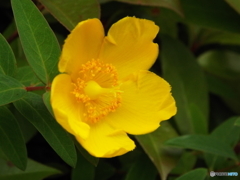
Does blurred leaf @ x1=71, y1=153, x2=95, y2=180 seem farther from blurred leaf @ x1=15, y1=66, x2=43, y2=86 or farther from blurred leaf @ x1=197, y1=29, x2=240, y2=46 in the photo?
blurred leaf @ x1=197, y1=29, x2=240, y2=46

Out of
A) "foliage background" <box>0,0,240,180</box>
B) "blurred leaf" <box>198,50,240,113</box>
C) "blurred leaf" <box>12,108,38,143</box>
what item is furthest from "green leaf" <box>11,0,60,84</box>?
"blurred leaf" <box>198,50,240,113</box>

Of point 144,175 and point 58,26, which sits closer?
point 144,175

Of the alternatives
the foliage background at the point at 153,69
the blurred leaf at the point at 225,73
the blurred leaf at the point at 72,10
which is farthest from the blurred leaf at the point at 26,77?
the blurred leaf at the point at 225,73

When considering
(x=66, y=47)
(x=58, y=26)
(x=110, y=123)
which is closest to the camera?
(x=66, y=47)

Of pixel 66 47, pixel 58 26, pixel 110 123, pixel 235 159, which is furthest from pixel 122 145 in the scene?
pixel 58 26

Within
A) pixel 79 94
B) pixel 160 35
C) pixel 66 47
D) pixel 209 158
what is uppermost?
pixel 66 47

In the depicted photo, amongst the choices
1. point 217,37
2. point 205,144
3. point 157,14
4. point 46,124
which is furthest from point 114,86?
point 217,37

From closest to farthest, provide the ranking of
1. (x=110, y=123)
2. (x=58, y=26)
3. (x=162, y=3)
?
(x=110, y=123)
(x=162, y=3)
(x=58, y=26)

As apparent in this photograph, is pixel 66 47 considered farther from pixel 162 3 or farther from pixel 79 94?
pixel 162 3

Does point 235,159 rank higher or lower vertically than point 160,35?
lower
